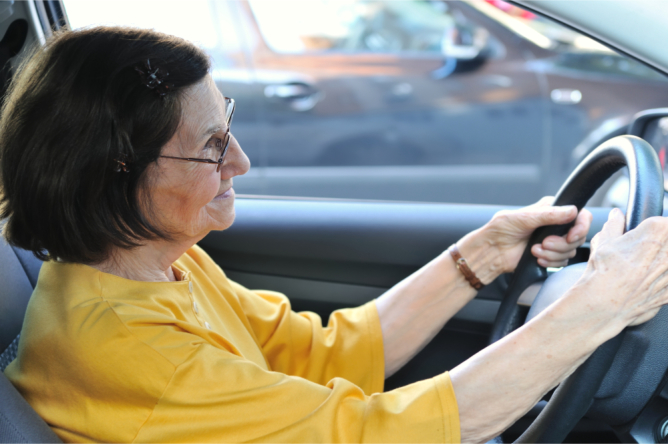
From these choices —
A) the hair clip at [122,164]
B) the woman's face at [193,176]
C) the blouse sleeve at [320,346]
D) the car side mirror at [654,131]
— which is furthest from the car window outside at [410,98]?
the hair clip at [122,164]

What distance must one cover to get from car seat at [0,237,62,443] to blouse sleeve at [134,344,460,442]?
5.7 inches

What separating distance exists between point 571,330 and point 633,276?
0.11 metres

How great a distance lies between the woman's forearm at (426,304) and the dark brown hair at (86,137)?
0.58m

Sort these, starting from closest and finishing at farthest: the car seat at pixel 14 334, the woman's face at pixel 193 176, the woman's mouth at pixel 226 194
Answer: the car seat at pixel 14 334
the woman's face at pixel 193 176
the woman's mouth at pixel 226 194

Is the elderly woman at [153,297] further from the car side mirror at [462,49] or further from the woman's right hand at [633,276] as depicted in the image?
the car side mirror at [462,49]

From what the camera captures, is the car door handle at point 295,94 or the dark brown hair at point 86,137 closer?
the dark brown hair at point 86,137

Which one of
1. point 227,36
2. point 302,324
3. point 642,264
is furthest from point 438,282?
point 227,36

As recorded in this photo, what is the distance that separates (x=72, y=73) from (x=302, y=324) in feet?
2.34

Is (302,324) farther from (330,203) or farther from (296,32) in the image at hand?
(296,32)

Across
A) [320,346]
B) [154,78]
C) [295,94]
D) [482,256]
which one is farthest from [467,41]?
[154,78]

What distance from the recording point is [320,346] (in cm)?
136

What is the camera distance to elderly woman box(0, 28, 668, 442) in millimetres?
900

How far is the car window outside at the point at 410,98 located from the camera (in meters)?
2.97

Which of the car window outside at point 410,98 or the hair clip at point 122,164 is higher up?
the hair clip at point 122,164
